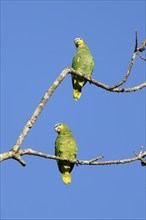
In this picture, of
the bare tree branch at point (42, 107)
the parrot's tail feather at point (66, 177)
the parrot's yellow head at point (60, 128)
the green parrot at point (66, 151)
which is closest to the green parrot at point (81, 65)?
the parrot's yellow head at point (60, 128)

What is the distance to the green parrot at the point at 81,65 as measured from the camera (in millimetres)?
7418

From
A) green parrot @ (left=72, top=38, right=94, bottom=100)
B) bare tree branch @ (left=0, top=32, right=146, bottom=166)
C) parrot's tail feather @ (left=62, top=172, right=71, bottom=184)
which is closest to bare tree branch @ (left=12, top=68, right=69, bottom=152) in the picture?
bare tree branch @ (left=0, top=32, right=146, bottom=166)

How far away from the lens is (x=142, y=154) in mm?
4363

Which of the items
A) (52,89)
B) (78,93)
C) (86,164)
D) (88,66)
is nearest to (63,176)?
(78,93)

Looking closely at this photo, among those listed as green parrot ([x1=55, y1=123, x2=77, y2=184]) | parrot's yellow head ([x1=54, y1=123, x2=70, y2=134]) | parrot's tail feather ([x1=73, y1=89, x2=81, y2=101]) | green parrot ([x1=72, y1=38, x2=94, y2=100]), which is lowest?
green parrot ([x1=55, y1=123, x2=77, y2=184])

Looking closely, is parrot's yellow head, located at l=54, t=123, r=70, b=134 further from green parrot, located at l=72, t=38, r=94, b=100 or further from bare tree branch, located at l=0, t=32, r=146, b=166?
bare tree branch, located at l=0, t=32, r=146, b=166

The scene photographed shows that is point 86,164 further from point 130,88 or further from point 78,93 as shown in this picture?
point 78,93

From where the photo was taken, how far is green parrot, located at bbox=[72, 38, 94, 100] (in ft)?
24.3

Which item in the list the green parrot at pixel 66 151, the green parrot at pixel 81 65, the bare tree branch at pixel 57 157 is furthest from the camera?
the green parrot at pixel 81 65

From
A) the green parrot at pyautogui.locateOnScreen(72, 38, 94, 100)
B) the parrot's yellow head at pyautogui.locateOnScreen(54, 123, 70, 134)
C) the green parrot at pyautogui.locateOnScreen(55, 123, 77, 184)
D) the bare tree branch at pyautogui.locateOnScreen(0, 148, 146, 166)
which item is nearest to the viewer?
the bare tree branch at pyautogui.locateOnScreen(0, 148, 146, 166)

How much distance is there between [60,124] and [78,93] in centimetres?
67

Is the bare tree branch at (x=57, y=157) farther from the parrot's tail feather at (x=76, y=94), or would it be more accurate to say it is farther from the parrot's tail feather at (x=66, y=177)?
the parrot's tail feather at (x=76, y=94)

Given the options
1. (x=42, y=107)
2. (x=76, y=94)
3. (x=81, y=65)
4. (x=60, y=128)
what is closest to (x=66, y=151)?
(x=60, y=128)

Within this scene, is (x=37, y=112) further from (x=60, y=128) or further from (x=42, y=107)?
(x=60, y=128)
